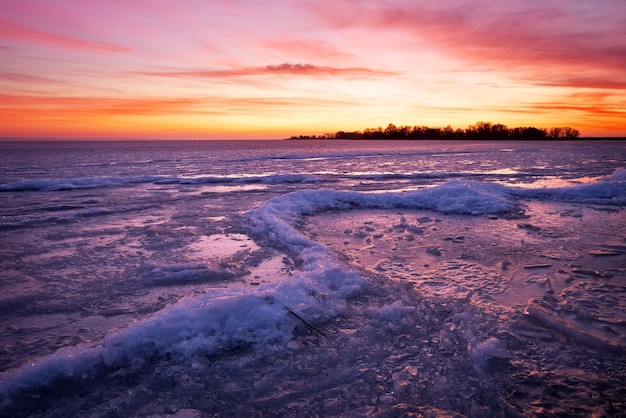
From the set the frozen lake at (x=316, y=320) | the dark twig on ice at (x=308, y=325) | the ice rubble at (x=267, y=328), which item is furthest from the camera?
the dark twig on ice at (x=308, y=325)

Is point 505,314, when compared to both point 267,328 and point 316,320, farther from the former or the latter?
point 267,328

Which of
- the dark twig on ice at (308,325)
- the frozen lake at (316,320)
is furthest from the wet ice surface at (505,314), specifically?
the dark twig on ice at (308,325)

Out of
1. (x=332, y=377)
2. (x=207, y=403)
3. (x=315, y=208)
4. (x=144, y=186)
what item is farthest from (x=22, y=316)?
(x=144, y=186)

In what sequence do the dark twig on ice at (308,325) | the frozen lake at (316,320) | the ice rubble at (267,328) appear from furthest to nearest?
the dark twig on ice at (308,325)
the ice rubble at (267,328)
the frozen lake at (316,320)

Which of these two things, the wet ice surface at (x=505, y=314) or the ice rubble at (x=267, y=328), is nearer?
the wet ice surface at (x=505, y=314)

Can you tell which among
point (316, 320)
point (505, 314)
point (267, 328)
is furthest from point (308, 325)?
point (505, 314)

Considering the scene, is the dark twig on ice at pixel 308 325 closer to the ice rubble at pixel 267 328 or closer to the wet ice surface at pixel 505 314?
the ice rubble at pixel 267 328

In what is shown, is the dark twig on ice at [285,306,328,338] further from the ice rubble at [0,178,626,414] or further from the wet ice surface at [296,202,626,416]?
the wet ice surface at [296,202,626,416]

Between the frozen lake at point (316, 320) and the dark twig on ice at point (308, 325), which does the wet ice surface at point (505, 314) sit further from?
the dark twig on ice at point (308, 325)

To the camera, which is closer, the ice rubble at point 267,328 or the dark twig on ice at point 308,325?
the ice rubble at point 267,328

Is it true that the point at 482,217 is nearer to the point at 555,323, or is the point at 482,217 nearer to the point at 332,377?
the point at 555,323

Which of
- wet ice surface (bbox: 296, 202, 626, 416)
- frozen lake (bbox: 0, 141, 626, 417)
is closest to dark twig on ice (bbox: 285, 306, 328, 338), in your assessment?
frozen lake (bbox: 0, 141, 626, 417)

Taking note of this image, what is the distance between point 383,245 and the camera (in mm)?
6344

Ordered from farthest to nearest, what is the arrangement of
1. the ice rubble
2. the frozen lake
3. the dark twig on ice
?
the dark twig on ice < the ice rubble < the frozen lake
